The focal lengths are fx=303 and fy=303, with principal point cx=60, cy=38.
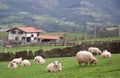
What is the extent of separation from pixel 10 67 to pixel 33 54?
56.5ft

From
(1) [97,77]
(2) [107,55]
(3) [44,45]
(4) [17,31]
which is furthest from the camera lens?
(4) [17,31]

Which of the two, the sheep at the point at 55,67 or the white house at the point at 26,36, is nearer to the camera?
the sheep at the point at 55,67

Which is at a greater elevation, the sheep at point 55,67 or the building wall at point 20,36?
the building wall at point 20,36

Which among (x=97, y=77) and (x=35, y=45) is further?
(x=35, y=45)

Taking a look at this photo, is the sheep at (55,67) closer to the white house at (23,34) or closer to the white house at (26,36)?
the white house at (26,36)

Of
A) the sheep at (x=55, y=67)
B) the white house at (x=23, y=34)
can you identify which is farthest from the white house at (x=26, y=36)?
the sheep at (x=55, y=67)

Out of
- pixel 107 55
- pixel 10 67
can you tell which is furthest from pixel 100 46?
pixel 10 67

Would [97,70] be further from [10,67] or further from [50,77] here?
[10,67]

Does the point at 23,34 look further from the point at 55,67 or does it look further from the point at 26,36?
the point at 55,67

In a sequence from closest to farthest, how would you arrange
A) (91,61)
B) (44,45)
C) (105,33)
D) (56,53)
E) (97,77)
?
(97,77), (91,61), (56,53), (44,45), (105,33)

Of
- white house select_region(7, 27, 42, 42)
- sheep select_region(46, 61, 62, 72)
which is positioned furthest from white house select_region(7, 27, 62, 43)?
sheep select_region(46, 61, 62, 72)

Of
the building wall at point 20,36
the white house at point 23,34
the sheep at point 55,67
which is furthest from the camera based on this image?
the building wall at point 20,36

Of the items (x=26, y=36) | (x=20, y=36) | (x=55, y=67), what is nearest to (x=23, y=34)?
(x=26, y=36)

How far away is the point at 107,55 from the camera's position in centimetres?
4125
